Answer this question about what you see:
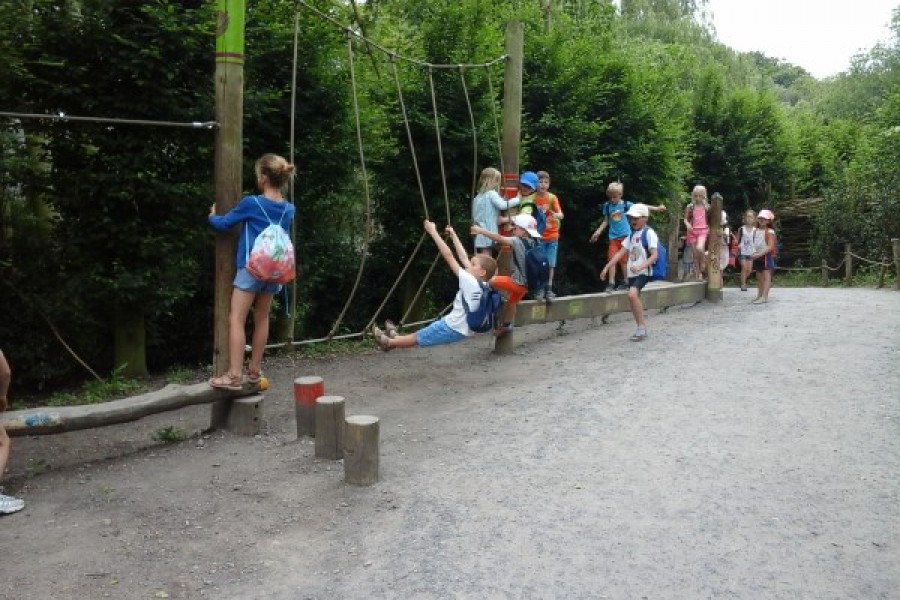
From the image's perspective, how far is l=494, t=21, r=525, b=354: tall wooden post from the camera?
816cm

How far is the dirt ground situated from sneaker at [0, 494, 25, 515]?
59mm

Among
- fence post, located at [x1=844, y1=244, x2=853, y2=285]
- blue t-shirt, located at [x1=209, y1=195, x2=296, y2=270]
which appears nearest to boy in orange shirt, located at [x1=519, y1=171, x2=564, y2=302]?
blue t-shirt, located at [x1=209, y1=195, x2=296, y2=270]

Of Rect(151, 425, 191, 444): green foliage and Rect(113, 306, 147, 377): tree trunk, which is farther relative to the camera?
Rect(113, 306, 147, 377): tree trunk

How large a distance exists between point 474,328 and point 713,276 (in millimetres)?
6243

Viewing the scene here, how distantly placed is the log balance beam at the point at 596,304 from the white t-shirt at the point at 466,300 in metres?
2.01

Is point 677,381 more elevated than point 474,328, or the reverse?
point 474,328

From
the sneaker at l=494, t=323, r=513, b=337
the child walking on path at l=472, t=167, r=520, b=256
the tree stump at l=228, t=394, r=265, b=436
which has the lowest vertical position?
the tree stump at l=228, t=394, r=265, b=436

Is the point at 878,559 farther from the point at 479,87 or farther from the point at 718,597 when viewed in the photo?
the point at 479,87

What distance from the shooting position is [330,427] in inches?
186

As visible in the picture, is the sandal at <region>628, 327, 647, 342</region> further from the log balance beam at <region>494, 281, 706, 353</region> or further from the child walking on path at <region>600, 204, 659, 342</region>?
the log balance beam at <region>494, 281, 706, 353</region>

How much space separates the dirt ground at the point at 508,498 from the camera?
Result: 3357 millimetres

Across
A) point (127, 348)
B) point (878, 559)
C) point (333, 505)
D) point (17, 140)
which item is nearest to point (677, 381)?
point (878, 559)

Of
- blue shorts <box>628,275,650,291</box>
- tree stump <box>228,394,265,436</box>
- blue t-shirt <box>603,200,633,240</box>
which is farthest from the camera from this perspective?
blue t-shirt <box>603,200,633,240</box>

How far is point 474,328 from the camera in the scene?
20.4ft
